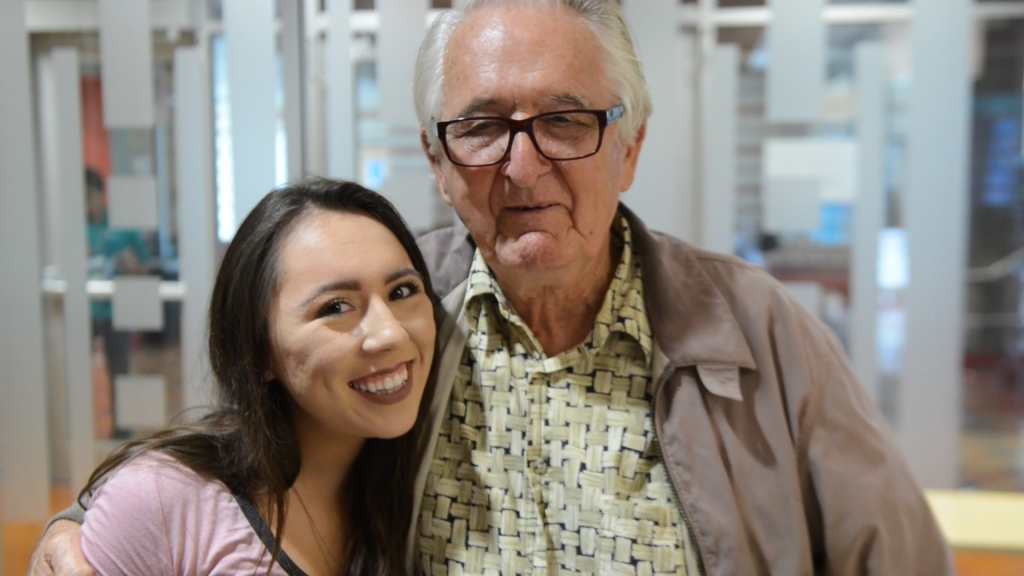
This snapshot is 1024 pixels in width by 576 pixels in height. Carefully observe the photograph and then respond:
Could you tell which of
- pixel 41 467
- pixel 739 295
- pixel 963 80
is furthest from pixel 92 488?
pixel 963 80

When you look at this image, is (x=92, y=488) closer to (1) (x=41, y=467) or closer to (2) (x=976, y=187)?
(1) (x=41, y=467)

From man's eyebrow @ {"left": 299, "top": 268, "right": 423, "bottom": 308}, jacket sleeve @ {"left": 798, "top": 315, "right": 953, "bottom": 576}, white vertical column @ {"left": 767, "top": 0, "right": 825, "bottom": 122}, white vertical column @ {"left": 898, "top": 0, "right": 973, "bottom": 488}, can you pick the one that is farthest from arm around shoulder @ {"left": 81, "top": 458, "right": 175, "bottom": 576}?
white vertical column @ {"left": 898, "top": 0, "right": 973, "bottom": 488}

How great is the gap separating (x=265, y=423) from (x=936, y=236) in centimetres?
202

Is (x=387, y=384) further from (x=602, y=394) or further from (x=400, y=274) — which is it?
(x=602, y=394)

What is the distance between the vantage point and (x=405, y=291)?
117 cm

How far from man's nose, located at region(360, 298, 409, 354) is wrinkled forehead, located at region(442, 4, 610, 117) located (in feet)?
1.19

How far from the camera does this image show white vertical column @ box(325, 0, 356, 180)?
233 centimetres

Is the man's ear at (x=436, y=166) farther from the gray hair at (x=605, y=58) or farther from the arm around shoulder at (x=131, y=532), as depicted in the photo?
the arm around shoulder at (x=131, y=532)

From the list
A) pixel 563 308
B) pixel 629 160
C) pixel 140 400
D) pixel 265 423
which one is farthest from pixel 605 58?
pixel 140 400

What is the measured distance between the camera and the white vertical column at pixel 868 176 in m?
2.12

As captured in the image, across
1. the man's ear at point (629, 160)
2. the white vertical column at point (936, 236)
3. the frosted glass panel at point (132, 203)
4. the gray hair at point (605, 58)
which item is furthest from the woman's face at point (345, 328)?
the white vertical column at point (936, 236)

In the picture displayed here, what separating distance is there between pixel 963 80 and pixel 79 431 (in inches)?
122

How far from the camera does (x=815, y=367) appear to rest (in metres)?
1.24

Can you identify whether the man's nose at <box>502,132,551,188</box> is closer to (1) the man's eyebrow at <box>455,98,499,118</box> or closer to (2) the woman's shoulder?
(1) the man's eyebrow at <box>455,98,499,118</box>
